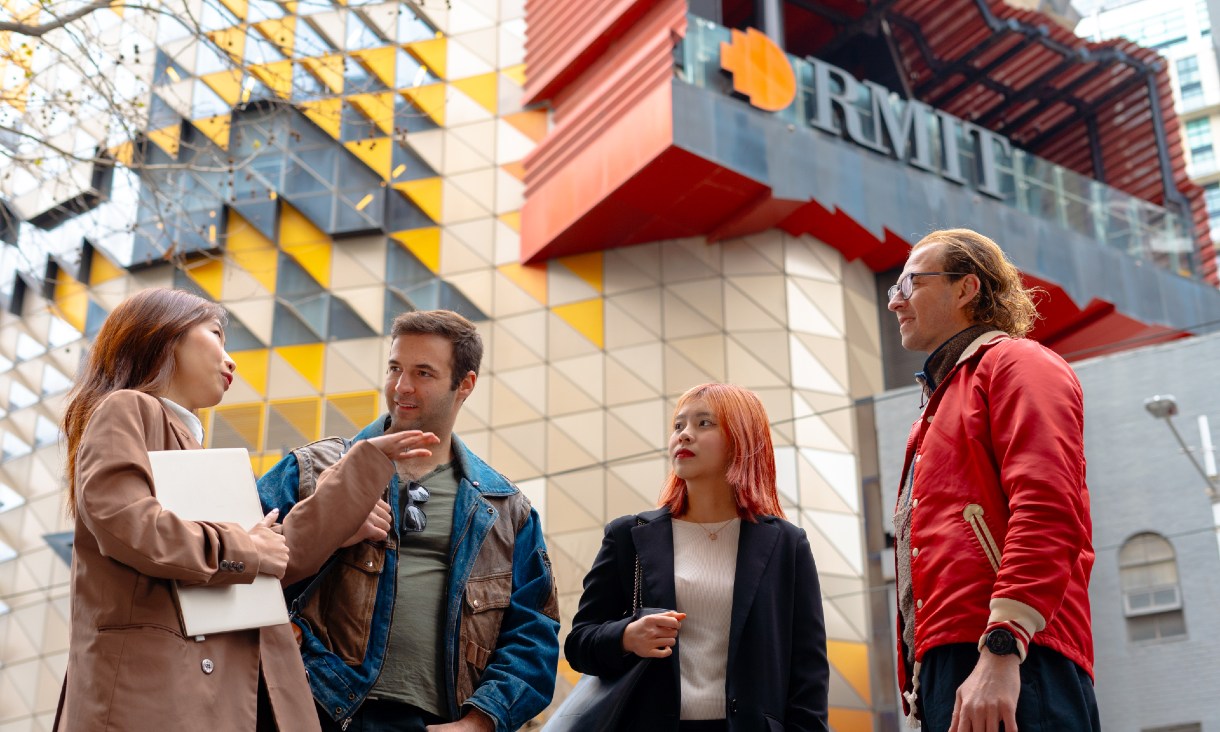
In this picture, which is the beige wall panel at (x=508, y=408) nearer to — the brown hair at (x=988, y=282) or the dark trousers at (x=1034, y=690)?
the brown hair at (x=988, y=282)

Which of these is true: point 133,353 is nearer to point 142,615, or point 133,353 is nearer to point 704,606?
point 142,615

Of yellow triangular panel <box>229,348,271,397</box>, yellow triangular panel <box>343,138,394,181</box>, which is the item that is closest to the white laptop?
yellow triangular panel <box>229,348,271,397</box>

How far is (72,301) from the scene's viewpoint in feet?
83.1

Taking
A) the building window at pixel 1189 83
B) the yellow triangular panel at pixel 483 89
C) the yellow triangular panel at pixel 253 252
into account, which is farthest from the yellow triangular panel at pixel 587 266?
the building window at pixel 1189 83

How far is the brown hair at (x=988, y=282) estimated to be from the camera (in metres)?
4.67

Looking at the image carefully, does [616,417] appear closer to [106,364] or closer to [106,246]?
[106,246]

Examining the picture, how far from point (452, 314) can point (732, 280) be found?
1606cm

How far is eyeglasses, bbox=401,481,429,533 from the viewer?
16.5 feet

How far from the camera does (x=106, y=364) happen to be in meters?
4.46

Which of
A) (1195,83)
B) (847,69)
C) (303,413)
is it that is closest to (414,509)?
(303,413)

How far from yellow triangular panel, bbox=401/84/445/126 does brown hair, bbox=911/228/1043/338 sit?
19.7 metres

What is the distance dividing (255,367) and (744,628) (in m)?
19.4

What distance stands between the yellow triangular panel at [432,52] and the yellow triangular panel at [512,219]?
9.91ft

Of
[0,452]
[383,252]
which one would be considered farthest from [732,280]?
[0,452]
